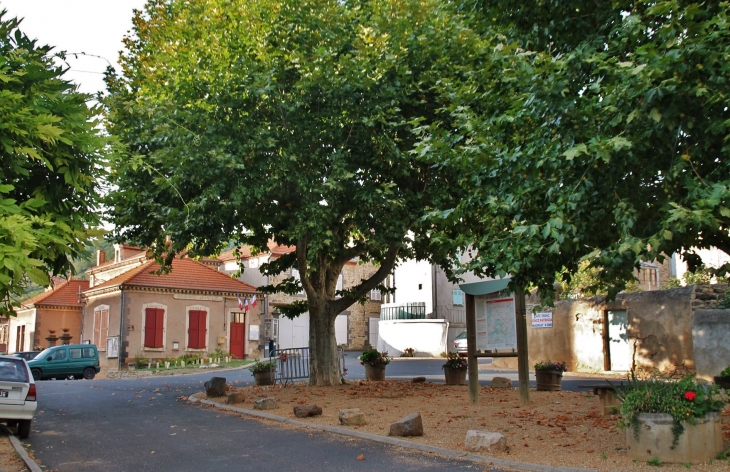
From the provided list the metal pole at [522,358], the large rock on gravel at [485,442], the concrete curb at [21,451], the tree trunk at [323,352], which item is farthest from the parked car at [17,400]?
the metal pole at [522,358]

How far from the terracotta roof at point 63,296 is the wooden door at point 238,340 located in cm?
1146

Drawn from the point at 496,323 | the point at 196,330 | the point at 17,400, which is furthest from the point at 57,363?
the point at 496,323

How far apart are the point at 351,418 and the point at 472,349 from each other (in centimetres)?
367

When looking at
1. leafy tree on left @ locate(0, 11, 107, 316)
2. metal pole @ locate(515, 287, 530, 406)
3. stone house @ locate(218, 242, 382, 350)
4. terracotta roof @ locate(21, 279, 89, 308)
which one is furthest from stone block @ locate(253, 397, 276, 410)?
terracotta roof @ locate(21, 279, 89, 308)

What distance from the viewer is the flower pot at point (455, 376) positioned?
61.4ft

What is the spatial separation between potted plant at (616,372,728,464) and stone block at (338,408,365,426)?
184 inches

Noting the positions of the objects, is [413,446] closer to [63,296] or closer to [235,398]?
[235,398]

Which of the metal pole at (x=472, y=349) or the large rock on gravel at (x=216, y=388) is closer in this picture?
the metal pole at (x=472, y=349)

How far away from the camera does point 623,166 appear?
7.83 meters

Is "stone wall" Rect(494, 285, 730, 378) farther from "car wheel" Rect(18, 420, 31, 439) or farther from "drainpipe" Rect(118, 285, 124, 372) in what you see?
"drainpipe" Rect(118, 285, 124, 372)

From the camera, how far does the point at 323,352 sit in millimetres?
18531

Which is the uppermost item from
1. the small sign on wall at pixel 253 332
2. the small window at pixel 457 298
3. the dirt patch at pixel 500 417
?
the small window at pixel 457 298

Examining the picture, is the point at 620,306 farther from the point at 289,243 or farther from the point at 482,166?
the point at 482,166

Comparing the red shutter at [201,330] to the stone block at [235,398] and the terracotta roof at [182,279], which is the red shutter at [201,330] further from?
the stone block at [235,398]
